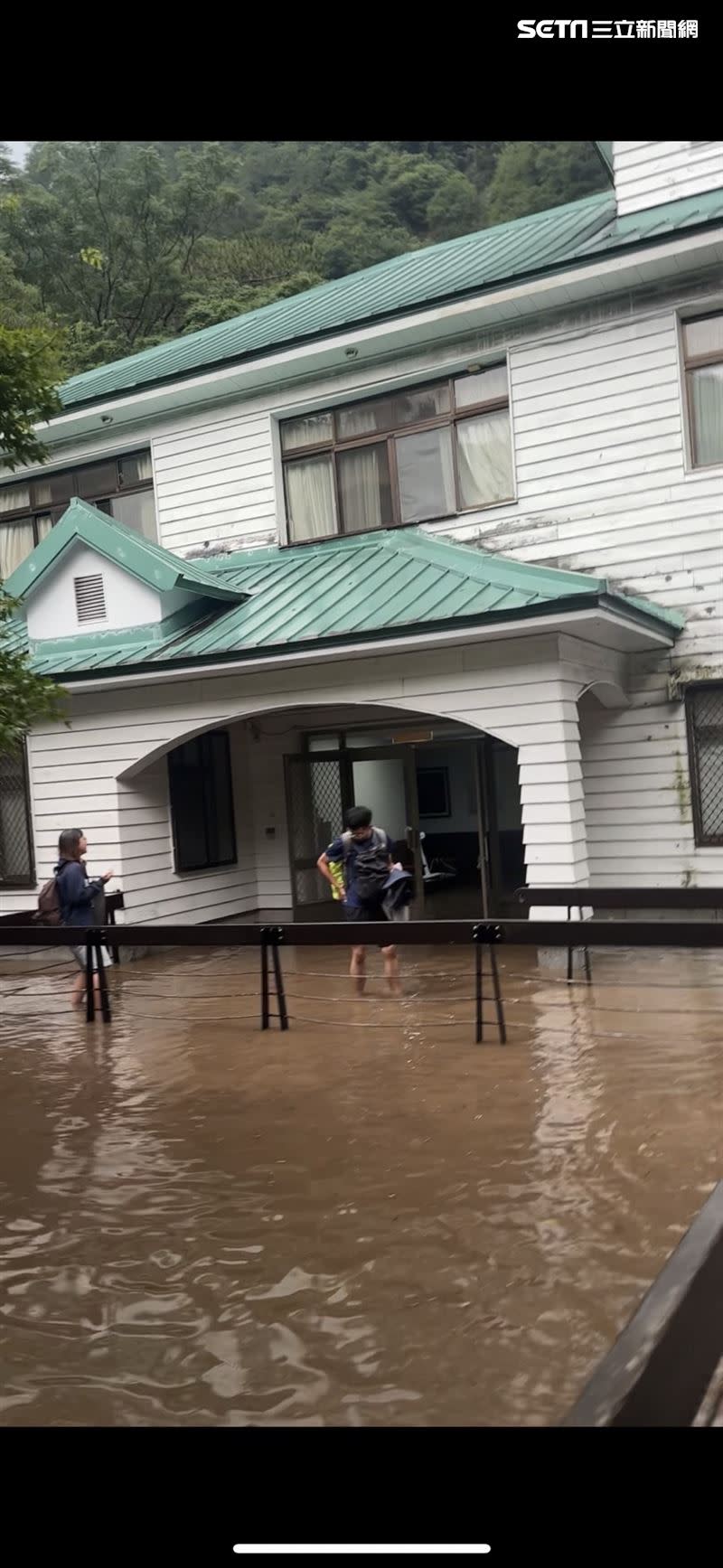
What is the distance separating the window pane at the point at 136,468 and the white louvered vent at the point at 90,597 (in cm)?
264

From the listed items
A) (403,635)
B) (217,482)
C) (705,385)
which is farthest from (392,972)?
(217,482)

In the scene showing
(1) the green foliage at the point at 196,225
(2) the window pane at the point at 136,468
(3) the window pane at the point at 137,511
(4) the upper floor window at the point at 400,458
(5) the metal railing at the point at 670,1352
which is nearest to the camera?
(5) the metal railing at the point at 670,1352

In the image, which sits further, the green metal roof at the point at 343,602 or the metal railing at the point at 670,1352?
the green metal roof at the point at 343,602

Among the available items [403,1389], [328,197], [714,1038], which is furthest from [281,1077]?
[328,197]

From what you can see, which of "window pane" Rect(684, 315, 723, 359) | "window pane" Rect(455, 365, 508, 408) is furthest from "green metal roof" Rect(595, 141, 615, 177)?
→ "window pane" Rect(684, 315, 723, 359)

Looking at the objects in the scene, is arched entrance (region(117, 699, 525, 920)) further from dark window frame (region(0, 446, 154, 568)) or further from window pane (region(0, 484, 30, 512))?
window pane (region(0, 484, 30, 512))

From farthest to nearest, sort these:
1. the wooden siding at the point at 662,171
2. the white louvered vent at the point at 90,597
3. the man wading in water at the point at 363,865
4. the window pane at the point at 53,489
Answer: the window pane at the point at 53,489
the white louvered vent at the point at 90,597
the wooden siding at the point at 662,171
the man wading in water at the point at 363,865

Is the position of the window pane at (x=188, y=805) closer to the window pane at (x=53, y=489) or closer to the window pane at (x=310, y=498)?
the window pane at (x=310, y=498)

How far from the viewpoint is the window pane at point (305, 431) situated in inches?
555

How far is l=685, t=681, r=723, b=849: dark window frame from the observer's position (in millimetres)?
11672

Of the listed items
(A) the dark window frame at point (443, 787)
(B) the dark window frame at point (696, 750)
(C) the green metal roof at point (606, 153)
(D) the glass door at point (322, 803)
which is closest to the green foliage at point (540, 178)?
(C) the green metal roof at point (606, 153)

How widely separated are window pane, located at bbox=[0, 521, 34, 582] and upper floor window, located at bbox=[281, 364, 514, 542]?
14.1ft

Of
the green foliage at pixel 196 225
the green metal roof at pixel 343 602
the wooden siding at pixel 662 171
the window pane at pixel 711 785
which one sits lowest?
the window pane at pixel 711 785

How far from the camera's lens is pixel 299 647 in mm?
11320
